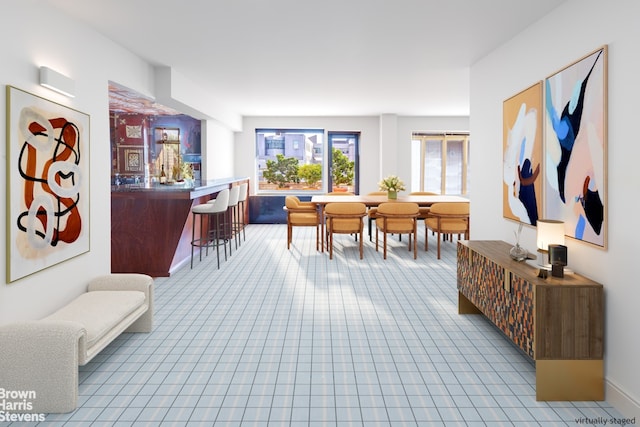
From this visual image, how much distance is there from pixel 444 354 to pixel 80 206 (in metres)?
3.16

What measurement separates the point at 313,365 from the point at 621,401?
187 centimetres

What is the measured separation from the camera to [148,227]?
18.5ft

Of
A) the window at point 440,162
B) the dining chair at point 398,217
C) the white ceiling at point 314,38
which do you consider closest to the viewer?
the white ceiling at point 314,38

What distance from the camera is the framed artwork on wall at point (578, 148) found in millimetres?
2693

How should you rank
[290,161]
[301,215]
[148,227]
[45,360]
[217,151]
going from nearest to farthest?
[45,360]
[148,227]
[301,215]
[217,151]
[290,161]

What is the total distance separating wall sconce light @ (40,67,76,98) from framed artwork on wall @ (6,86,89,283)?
0.12 metres

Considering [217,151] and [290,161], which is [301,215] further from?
[290,161]

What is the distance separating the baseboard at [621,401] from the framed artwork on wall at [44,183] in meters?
3.76

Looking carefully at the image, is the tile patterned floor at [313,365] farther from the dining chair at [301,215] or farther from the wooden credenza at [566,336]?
the dining chair at [301,215]

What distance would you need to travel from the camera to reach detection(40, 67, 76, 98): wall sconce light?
122 inches

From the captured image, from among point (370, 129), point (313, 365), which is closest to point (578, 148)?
point (313, 365)

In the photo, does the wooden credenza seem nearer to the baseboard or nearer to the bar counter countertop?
the baseboard

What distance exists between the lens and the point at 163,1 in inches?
132

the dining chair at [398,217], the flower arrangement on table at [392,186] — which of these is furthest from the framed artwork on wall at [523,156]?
the flower arrangement on table at [392,186]
